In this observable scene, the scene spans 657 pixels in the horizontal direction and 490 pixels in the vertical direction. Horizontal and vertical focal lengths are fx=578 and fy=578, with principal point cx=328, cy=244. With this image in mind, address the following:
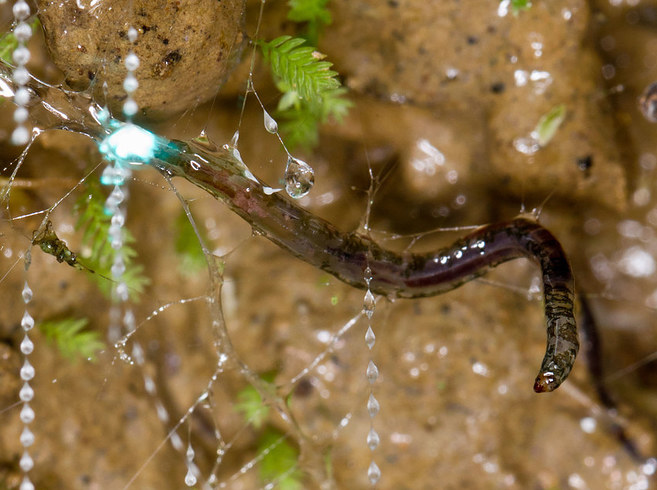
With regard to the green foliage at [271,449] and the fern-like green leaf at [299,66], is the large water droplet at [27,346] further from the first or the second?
the fern-like green leaf at [299,66]

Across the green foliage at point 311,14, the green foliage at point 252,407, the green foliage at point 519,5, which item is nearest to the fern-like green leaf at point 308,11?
the green foliage at point 311,14

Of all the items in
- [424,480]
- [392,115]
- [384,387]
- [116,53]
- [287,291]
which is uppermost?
[116,53]

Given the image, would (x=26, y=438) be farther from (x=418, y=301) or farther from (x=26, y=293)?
(x=418, y=301)

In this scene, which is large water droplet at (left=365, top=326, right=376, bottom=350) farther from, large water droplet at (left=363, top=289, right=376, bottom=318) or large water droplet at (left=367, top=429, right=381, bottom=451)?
large water droplet at (left=367, top=429, right=381, bottom=451)

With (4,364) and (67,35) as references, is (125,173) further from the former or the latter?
(4,364)

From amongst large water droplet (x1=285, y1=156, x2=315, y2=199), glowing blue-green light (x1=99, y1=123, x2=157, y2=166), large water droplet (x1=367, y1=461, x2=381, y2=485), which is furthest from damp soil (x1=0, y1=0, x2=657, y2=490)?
glowing blue-green light (x1=99, y1=123, x2=157, y2=166)

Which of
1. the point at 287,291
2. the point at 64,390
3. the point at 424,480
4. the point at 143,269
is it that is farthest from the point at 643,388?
the point at 64,390
